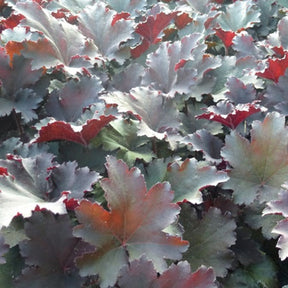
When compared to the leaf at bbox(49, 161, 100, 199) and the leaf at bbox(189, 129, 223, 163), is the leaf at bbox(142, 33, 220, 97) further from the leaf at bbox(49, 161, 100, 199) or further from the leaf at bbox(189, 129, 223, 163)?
the leaf at bbox(49, 161, 100, 199)

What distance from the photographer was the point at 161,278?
0.95 metres

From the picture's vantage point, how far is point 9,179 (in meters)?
1.08

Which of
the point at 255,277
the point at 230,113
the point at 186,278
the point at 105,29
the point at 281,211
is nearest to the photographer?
the point at 186,278

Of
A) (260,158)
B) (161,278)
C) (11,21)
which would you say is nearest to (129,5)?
(11,21)

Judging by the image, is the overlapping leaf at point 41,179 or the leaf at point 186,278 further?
the overlapping leaf at point 41,179

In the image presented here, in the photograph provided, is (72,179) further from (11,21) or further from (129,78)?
(11,21)

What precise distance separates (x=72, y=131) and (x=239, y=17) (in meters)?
1.04

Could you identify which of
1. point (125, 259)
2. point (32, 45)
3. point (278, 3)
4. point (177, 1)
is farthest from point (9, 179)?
point (278, 3)

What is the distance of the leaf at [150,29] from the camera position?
170 centimetres

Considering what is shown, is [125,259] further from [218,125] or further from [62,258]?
[218,125]

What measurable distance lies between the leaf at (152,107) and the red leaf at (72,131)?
112 millimetres

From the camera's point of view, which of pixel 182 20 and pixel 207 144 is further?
pixel 182 20

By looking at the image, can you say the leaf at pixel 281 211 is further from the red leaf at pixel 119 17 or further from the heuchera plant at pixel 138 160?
the red leaf at pixel 119 17

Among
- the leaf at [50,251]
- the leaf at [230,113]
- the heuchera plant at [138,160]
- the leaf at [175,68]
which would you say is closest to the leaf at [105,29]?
the heuchera plant at [138,160]
